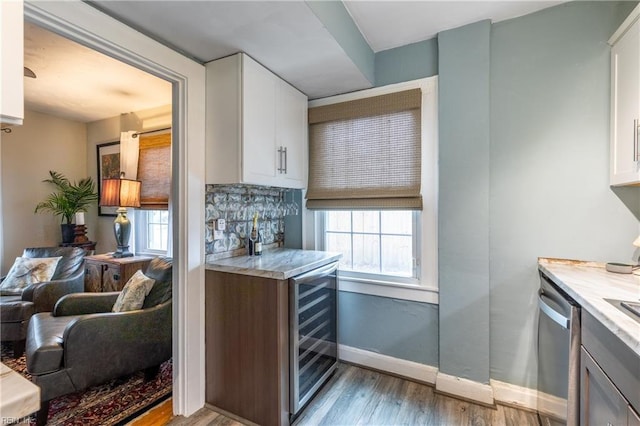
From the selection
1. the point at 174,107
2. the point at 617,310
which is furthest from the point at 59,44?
the point at 617,310

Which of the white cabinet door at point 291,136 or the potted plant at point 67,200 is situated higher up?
the white cabinet door at point 291,136

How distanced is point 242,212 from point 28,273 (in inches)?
99.9

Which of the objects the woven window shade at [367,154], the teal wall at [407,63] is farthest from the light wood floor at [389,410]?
the teal wall at [407,63]

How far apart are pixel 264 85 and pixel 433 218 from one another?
1.54 meters

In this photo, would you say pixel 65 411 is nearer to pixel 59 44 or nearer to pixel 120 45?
pixel 120 45

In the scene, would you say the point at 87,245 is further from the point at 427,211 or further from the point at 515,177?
the point at 515,177

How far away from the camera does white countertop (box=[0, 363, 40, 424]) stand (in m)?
0.54

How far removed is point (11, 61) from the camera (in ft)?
2.16

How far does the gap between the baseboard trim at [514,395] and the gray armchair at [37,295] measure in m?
3.80

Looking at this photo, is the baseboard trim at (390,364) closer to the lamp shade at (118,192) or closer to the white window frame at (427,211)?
the white window frame at (427,211)

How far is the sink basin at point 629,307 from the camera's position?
95 cm

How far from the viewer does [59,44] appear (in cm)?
215

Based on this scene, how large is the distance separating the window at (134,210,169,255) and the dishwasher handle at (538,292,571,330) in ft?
12.0

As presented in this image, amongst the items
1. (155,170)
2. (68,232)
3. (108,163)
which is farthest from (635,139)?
(68,232)
